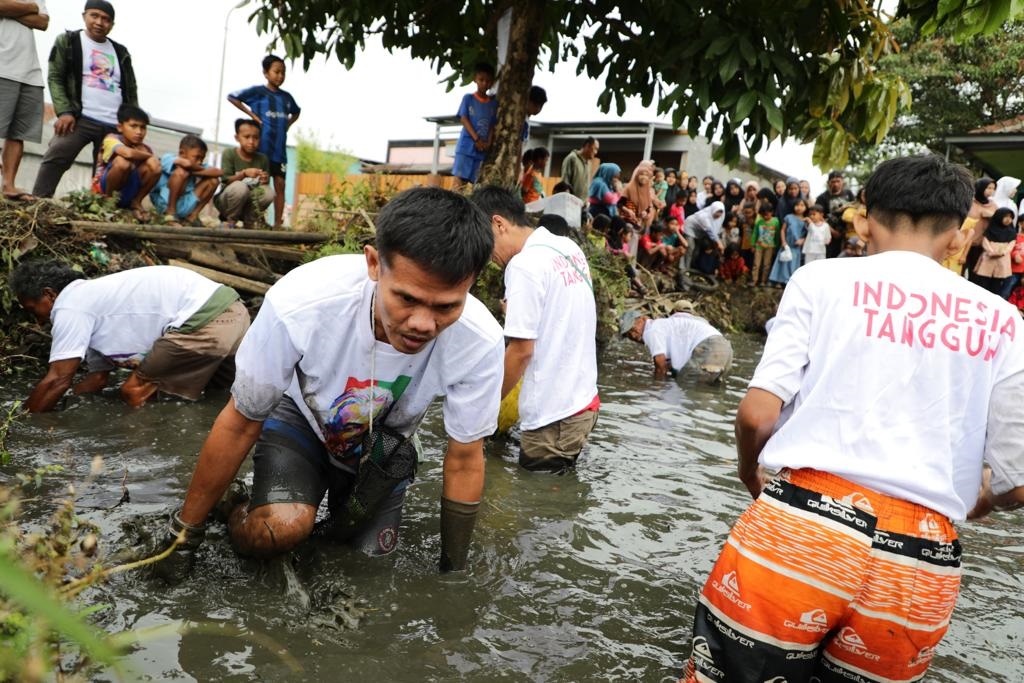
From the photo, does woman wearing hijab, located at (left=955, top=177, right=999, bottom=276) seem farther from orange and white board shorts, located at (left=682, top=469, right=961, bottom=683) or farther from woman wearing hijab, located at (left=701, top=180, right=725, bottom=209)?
orange and white board shorts, located at (left=682, top=469, right=961, bottom=683)

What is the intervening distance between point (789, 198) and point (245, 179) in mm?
9441

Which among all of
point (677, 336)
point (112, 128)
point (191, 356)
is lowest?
point (191, 356)

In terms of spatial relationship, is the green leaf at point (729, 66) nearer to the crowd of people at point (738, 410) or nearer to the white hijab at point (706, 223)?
the crowd of people at point (738, 410)

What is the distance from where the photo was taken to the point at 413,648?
255 centimetres

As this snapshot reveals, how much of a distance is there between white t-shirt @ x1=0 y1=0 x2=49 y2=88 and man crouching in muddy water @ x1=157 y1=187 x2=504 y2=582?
4.98m

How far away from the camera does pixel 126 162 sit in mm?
6750

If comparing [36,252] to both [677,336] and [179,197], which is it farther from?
[677,336]

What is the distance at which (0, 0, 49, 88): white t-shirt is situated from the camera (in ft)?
20.2

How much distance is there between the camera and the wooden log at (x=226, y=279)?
22.3 feet

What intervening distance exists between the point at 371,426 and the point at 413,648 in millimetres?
791

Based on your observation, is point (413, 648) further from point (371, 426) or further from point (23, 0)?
point (23, 0)

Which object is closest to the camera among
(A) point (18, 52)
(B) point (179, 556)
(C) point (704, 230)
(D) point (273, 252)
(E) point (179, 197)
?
(B) point (179, 556)

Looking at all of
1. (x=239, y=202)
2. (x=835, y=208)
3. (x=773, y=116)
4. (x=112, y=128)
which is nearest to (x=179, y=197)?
(x=239, y=202)

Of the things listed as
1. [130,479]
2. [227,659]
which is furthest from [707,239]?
[227,659]
